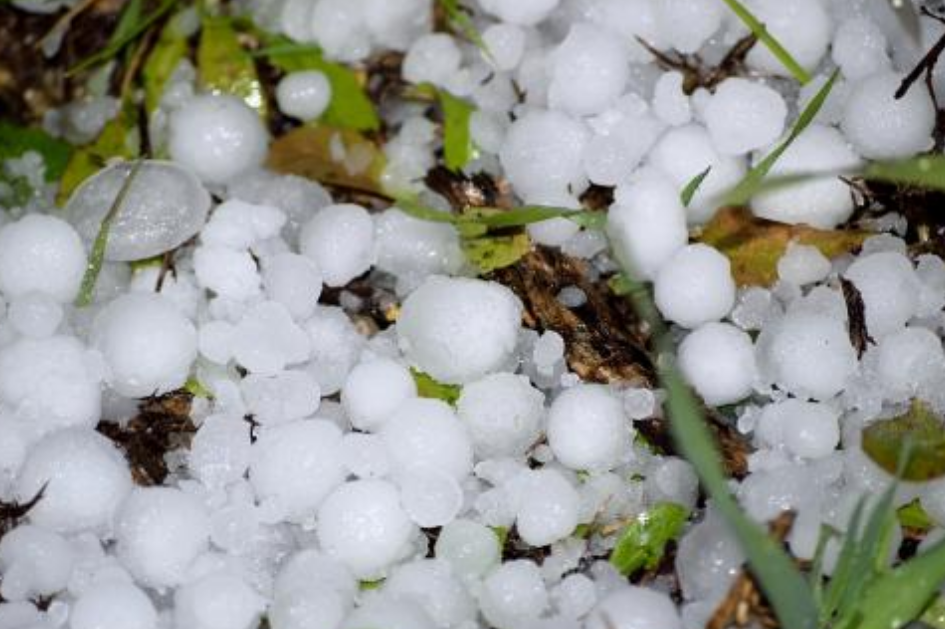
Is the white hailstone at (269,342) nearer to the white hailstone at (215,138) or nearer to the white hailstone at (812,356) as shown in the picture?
the white hailstone at (215,138)

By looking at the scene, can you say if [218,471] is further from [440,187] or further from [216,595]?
[440,187]

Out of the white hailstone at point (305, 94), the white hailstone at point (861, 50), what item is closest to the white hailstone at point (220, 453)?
the white hailstone at point (305, 94)

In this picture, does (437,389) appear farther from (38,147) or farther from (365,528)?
(38,147)

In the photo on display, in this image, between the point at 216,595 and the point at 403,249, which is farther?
the point at 403,249

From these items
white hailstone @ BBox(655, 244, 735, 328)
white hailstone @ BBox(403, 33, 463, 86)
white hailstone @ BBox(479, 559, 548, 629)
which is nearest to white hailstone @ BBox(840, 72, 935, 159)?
white hailstone @ BBox(655, 244, 735, 328)

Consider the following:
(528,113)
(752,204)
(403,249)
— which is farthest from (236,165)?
(752,204)

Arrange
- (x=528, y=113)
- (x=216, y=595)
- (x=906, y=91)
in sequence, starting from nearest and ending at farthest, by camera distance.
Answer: (x=216, y=595)
(x=906, y=91)
(x=528, y=113)

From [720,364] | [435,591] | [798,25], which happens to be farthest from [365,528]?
[798,25]
